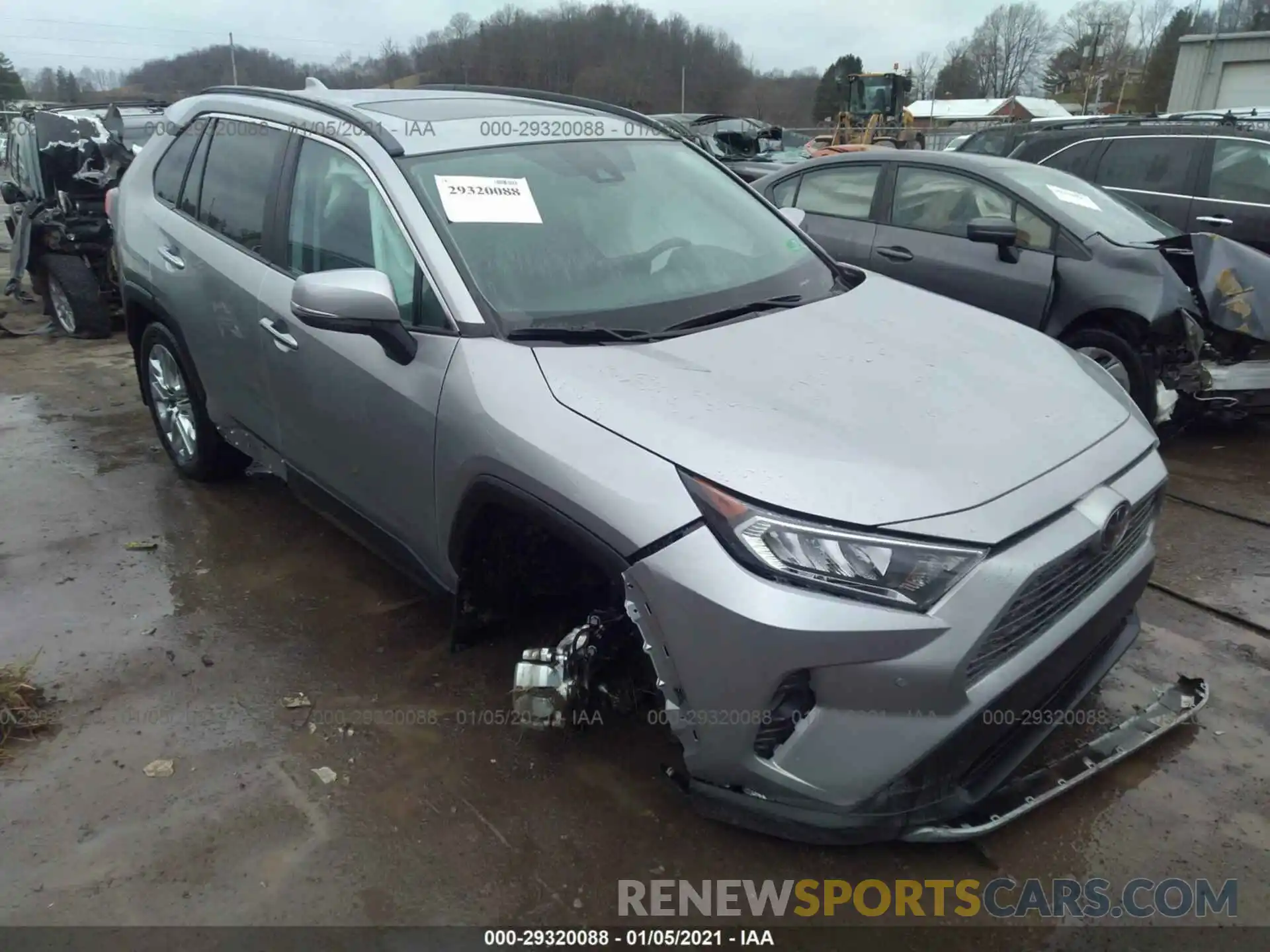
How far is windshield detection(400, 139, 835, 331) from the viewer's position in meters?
2.68

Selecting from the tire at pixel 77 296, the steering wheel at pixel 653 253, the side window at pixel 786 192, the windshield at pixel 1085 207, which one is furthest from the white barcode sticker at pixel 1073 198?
the tire at pixel 77 296

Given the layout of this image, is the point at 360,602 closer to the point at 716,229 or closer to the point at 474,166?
the point at 474,166

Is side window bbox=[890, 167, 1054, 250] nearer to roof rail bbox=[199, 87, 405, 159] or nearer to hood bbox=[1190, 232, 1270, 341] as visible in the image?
hood bbox=[1190, 232, 1270, 341]

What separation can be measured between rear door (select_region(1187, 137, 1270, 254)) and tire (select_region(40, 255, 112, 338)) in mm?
8988

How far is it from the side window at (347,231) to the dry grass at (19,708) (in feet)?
5.37

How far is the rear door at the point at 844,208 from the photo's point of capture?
6.00m

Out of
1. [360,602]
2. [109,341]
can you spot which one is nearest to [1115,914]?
[360,602]

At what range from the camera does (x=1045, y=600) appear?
83.6 inches

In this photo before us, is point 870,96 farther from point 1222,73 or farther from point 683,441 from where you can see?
point 683,441

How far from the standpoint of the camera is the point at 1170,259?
16.4 ft

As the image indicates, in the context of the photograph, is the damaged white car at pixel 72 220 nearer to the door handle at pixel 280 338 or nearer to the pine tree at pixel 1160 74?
the door handle at pixel 280 338

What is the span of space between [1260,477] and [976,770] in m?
3.67

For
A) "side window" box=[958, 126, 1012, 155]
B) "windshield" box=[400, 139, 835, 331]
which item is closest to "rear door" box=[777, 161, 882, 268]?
"windshield" box=[400, 139, 835, 331]

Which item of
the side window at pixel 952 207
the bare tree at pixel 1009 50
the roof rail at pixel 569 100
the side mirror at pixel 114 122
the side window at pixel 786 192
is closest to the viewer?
the roof rail at pixel 569 100
